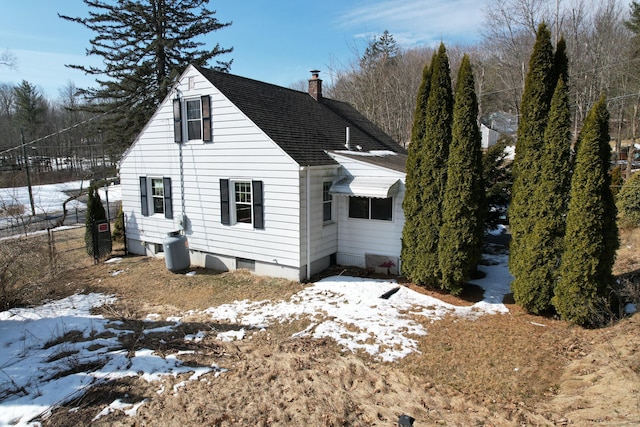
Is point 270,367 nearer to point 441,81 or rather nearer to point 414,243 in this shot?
point 414,243

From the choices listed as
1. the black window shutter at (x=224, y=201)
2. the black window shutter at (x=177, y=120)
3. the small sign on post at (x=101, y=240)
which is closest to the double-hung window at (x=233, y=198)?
the black window shutter at (x=224, y=201)

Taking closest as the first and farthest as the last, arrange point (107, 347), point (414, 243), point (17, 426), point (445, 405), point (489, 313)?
point (17, 426)
point (445, 405)
point (107, 347)
point (489, 313)
point (414, 243)

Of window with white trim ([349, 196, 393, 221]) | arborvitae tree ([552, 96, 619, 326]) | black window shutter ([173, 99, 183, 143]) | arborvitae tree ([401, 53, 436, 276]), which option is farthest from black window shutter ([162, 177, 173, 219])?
arborvitae tree ([552, 96, 619, 326])

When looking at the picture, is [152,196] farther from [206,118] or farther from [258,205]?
[258,205]

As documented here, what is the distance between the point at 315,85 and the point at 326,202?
7271 mm

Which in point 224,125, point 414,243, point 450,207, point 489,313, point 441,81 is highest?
point 441,81

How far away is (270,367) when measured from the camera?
5.53 m

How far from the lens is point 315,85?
617 inches

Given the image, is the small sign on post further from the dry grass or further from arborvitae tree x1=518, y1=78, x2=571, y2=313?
the dry grass

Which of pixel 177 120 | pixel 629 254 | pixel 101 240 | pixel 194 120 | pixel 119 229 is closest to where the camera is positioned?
pixel 629 254

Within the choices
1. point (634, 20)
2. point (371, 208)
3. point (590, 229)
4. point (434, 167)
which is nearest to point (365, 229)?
point (371, 208)

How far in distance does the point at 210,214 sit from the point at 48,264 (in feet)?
15.4

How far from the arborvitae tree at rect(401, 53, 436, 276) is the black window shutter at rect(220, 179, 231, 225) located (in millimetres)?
5225

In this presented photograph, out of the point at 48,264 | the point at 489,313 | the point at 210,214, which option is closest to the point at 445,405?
the point at 489,313
